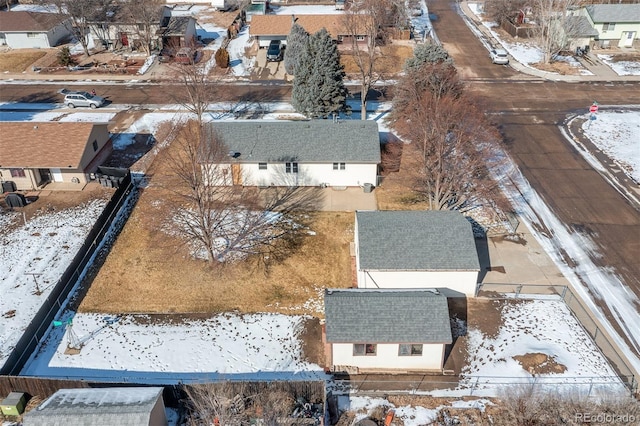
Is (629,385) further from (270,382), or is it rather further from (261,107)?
(261,107)

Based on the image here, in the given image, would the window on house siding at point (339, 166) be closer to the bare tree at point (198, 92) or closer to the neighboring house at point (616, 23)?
the bare tree at point (198, 92)

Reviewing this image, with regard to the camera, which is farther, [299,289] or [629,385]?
[299,289]

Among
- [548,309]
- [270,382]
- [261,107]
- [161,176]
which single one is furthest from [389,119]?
[270,382]

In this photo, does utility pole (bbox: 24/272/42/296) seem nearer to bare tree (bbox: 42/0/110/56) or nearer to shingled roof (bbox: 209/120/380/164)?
shingled roof (bbox: 209/120/380/164)

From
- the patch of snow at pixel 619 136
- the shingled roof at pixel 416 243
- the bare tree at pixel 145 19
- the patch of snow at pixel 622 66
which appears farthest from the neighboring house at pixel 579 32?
the bare tree at pixel 145 19

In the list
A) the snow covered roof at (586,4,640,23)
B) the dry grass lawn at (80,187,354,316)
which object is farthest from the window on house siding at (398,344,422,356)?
the snow covered roof at (586,4,640,23)

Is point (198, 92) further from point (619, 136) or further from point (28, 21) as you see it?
point (28, 21)
